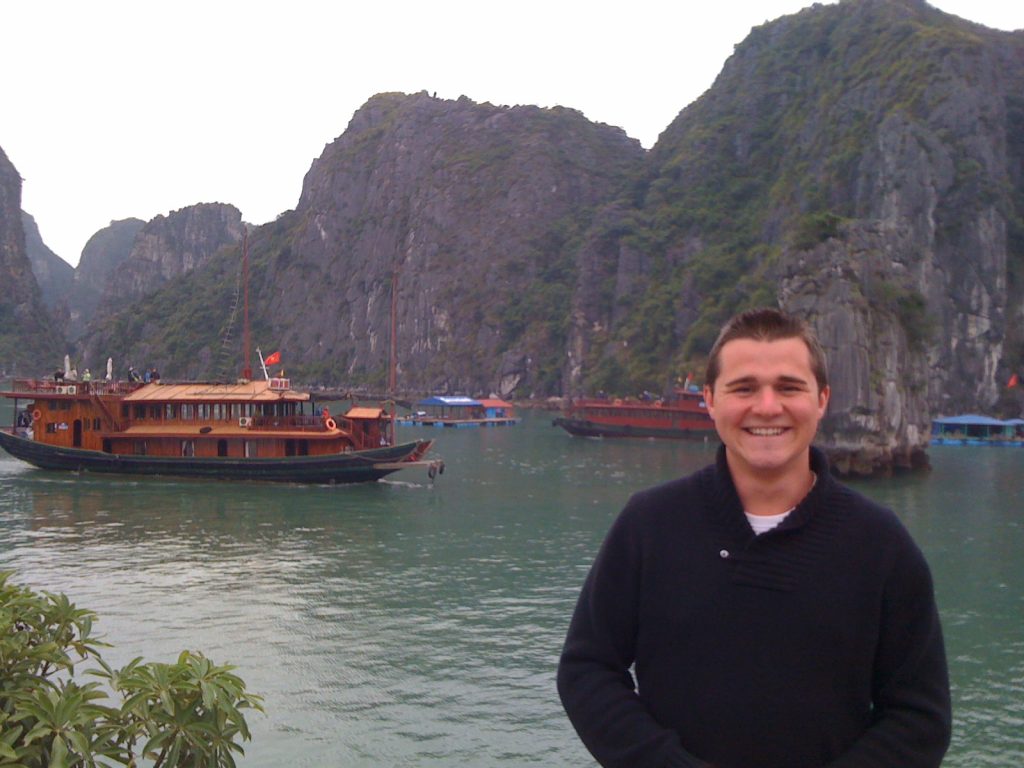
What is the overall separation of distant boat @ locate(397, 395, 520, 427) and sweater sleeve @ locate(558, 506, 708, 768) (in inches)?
3019

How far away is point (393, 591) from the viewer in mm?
20266

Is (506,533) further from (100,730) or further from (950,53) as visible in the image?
(950,53)

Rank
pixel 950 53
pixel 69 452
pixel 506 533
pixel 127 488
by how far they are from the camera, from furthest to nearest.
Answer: pixel 950 53 < pixel 69 452 < pixel 127 488 < pixel 506 533

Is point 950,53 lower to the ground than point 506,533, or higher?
higher

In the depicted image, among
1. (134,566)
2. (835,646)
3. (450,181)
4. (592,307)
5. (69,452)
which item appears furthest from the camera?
(450,181)

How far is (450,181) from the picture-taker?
163 m

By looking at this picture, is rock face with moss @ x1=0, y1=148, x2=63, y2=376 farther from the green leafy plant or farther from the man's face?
the man's face

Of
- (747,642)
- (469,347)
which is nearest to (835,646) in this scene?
(747,642)

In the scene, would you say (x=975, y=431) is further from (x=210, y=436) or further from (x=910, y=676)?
(x=910, y=676)

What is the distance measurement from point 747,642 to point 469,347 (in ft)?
467

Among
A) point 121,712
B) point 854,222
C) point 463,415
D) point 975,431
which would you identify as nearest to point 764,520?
point 121,712

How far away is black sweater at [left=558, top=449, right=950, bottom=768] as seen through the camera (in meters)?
2.79

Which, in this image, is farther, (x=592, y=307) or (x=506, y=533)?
(x=592, y=307)

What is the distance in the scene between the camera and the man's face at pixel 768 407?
2.92 metres
